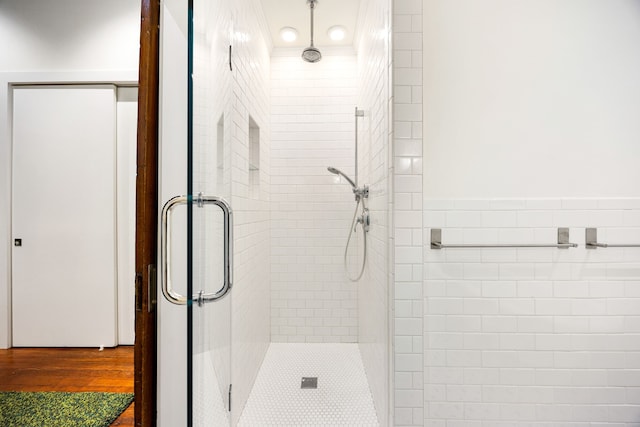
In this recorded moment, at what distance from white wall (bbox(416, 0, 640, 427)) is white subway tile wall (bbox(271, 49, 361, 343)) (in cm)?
140

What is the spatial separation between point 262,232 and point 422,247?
54.8 inches

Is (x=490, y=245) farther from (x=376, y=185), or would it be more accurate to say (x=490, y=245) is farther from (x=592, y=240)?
(x=376, y=185)

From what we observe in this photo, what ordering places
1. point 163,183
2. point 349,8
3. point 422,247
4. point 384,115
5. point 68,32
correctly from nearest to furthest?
point 163,183, point 422,247, point 384,115, point 349,8, point 68,32

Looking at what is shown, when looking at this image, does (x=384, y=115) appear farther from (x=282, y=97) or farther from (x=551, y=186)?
(x=282, y=97)

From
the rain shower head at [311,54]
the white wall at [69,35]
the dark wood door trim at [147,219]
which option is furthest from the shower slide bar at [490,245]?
the white wall at [69,35]

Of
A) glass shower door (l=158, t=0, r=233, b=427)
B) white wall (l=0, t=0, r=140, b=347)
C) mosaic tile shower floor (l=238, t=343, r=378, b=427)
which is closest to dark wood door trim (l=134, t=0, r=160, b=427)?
glass shower door (l=158, t=0, r=233, b=427)

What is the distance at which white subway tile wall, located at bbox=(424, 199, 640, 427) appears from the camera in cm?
141

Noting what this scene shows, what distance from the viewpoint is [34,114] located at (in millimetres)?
2518

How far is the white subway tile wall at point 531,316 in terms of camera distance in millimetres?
1411

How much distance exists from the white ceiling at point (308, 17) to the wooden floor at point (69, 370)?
267 centimetres

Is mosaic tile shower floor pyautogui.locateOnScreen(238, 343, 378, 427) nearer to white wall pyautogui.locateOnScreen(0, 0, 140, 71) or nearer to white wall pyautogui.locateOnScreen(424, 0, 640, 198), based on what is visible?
white wall pyautogui.locateOnScreen(424, 0, 640, 198)

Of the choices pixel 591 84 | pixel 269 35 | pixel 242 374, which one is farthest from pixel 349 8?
pixel 242 374

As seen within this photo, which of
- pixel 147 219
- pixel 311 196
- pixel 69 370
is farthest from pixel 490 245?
pixel 69 370

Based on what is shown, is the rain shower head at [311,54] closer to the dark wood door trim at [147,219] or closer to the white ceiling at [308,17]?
the white ceiling at [308,17]
